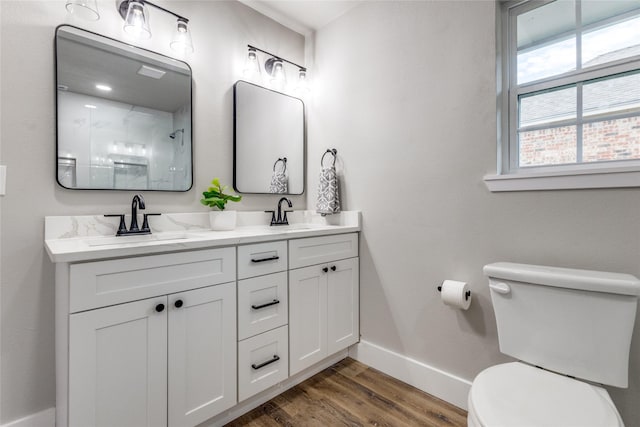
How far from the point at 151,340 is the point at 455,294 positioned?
1374 millimetres

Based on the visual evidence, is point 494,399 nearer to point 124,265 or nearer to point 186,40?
point 124,265

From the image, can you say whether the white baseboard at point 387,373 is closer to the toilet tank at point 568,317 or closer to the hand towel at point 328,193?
the toilet tank at point 568,317

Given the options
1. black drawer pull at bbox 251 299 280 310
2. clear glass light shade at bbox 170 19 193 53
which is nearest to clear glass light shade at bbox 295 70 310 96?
clear glass light shade at bbox 170 19 193 53

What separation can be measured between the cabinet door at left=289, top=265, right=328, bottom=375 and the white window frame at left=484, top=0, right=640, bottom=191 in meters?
1.07

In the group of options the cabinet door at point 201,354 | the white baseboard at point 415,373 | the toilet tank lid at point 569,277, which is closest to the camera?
the toilet tank lid at point 569,277

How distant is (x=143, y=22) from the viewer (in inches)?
64.4

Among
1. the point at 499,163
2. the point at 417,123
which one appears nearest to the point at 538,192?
the point at 499,163

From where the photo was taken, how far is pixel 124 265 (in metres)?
1.17

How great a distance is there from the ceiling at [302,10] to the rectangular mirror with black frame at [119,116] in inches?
30.8

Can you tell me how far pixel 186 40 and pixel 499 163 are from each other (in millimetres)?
1814

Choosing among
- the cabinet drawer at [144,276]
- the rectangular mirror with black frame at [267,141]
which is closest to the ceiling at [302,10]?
the rectangular mirror with black frame at [267,141]

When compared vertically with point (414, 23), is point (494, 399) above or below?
below

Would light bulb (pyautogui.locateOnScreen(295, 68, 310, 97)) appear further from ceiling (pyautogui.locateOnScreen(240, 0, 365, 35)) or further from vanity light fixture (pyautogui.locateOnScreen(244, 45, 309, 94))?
ceiling (pyautogui.locateOnScreen(240, 0, 365, 35))

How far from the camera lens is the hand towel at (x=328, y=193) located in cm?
216
